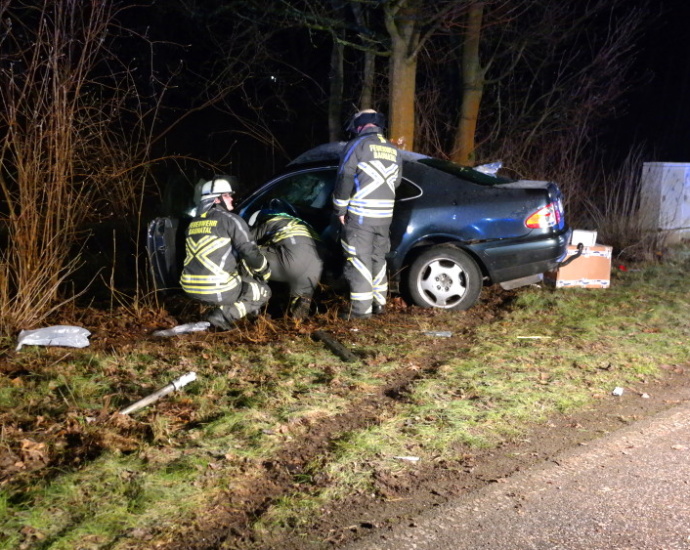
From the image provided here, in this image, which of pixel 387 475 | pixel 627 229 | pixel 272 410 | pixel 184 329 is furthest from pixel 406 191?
pixel 627 229

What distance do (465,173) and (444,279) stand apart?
1.07m

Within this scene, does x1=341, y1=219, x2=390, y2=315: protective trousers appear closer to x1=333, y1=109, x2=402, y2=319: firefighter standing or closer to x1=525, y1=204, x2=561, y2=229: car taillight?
x1=333, y1=109, x2=402, y2=319: firefighter standing

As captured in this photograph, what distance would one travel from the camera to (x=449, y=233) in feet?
23.3

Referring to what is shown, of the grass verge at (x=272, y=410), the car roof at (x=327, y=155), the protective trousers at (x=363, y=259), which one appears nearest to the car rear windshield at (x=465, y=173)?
the car roof at (x=327, y=155)

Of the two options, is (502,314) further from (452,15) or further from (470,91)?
(470,91)

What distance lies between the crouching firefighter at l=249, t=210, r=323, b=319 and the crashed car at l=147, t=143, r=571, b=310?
0.22 m

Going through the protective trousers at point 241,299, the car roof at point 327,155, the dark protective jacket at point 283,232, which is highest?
the car roof at point 327,155

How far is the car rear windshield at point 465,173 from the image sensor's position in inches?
286

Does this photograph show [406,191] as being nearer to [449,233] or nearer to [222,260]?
[449,233]

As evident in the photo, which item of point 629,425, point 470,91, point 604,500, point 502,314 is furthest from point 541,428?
point 470,91

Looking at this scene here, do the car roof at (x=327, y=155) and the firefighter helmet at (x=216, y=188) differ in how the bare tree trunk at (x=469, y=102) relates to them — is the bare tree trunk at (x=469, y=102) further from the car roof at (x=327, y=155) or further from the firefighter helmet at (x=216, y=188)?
the firefighter helmet at (x=216, y=188)

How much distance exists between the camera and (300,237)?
682cm

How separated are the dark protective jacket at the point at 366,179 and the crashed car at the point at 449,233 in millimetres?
593

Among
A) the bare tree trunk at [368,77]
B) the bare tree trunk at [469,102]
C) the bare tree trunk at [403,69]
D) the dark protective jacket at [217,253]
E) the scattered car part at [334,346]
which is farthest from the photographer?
the bare tree trunk at [469,102]
